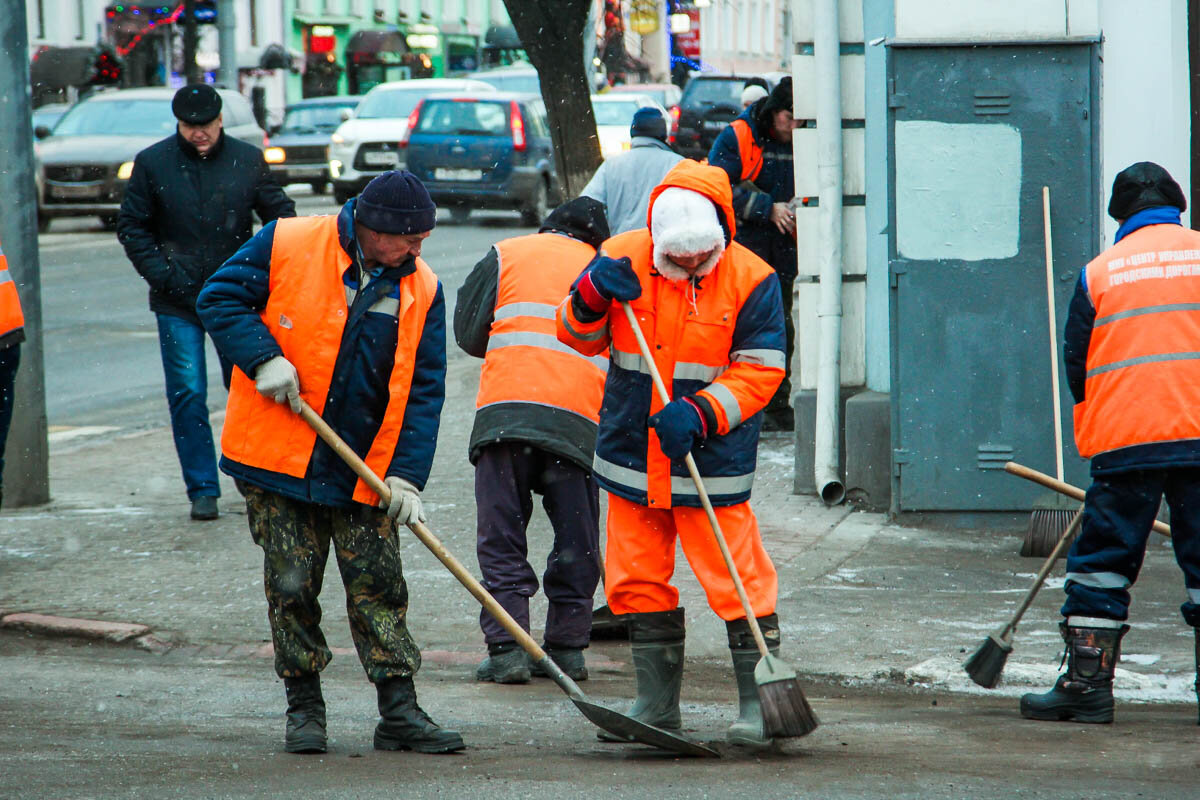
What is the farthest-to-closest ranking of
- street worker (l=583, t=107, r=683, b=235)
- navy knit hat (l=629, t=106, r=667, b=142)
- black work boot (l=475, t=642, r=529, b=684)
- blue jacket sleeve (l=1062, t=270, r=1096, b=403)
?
navy knit hat (l=629, t=106, r=667, b=142)
street worker (l=583, t=107, r=683, b=235)
black work boot (l=475, t=642, r=529, b=684)
blue jacket sleeve (l=1062, t=270, r=1096, b=403)

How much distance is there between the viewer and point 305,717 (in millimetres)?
4980

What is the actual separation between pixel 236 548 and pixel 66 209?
53.2ft

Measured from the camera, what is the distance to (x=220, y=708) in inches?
219

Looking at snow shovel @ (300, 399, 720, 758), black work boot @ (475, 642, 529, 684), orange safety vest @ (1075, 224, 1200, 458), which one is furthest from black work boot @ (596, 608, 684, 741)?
orange safety vest @ (1075, 224, 1200, 458)

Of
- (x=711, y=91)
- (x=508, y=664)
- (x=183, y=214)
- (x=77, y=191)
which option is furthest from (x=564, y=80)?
(x=711, y=91)

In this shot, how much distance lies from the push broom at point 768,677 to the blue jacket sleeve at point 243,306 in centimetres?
102

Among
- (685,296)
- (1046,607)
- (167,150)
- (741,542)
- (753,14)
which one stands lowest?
(1046,607)

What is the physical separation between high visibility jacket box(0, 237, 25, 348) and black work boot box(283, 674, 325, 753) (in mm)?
2588

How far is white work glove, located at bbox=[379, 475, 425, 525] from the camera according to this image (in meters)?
4.90

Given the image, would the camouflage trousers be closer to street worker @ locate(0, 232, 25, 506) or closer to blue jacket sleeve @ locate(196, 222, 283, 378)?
blue jacket sleeve @ locate(196, 222, 283, 378)

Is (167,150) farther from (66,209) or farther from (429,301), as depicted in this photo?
(66,209)

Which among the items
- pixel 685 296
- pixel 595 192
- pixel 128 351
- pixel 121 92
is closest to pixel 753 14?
pixel 121 92

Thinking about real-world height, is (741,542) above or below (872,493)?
above

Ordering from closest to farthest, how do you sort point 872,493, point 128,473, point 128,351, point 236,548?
1. point 236,548
2. point 872,493
3. point 128,473
4. point 128,351
